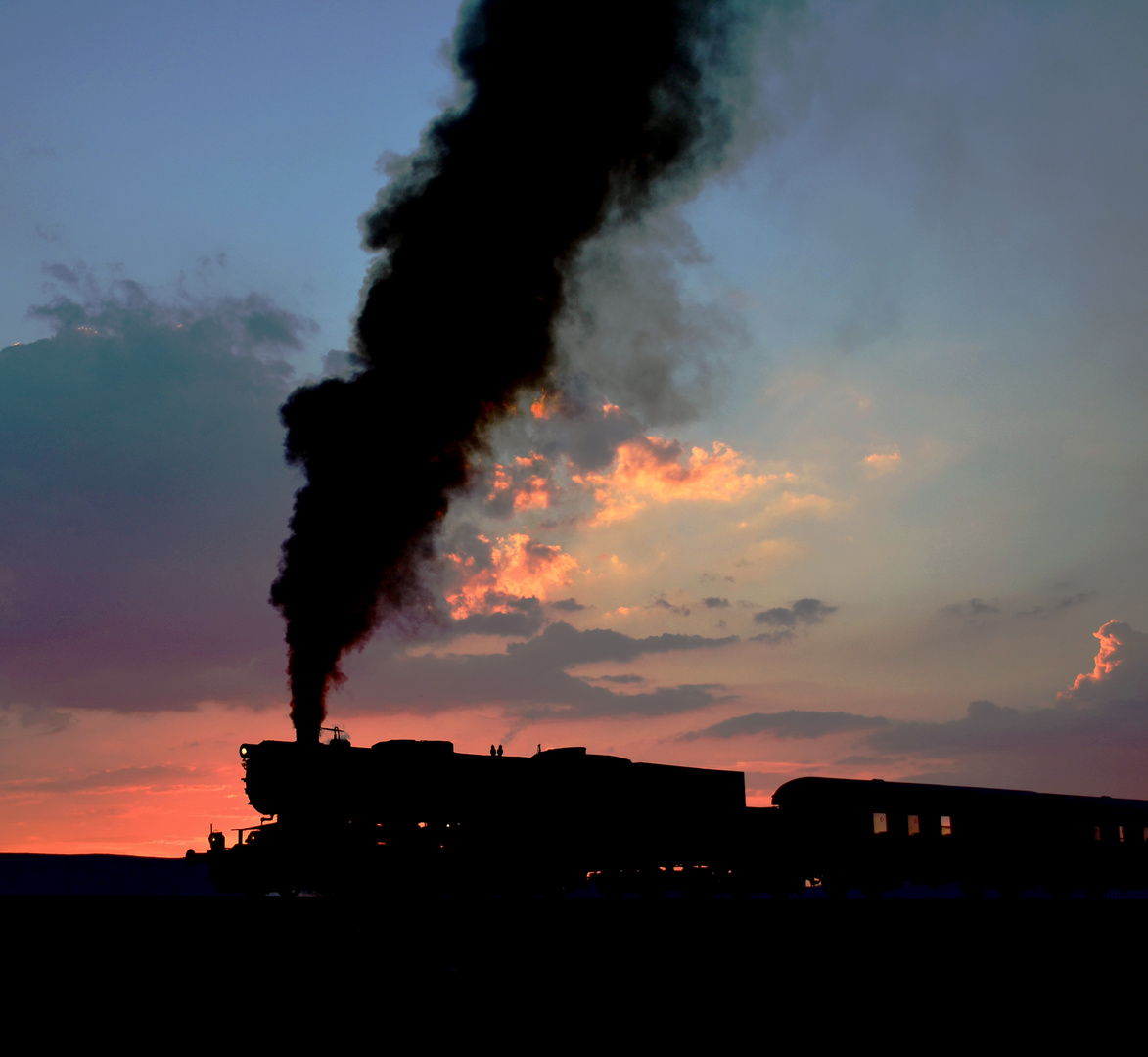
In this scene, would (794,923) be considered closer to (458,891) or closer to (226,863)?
(458,891)

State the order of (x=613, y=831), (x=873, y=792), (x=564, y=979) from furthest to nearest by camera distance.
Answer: (x=873, y=792) → (x=613, y=831) → (x=564, y=979)

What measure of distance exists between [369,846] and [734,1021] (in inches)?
610

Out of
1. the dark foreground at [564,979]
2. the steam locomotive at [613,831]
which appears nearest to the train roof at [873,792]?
the steam locomotive at [613,831]

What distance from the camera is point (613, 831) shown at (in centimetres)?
2652

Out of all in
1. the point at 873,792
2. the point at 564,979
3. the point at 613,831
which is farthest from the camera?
the point at 873,792

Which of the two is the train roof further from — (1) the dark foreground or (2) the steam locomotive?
(1) the dark foreground

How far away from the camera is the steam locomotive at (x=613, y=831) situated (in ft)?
77.7

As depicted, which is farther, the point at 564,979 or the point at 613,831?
the point at 613,831

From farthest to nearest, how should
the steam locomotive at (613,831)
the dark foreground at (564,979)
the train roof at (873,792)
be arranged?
the train roof at (873,792) < the steam locomotive at (613,831) < the dark foreground at (564,979)

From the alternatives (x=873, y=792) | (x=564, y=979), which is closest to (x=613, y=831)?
(x=873, y=792)

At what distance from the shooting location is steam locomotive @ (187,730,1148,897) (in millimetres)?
23688

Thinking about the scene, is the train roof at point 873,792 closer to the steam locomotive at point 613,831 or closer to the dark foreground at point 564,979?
the steam locomotive at point 613,831

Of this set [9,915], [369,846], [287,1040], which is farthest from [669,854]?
[9,915]

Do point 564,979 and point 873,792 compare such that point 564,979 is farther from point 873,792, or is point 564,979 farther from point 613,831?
point 873,792
